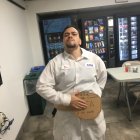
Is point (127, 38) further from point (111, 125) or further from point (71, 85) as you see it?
point (71, 85)

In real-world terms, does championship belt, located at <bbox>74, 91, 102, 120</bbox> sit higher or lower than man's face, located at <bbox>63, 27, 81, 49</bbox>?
lower

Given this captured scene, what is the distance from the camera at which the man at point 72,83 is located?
5.41 ft

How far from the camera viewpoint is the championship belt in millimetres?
1634

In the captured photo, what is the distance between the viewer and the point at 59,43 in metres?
5.07

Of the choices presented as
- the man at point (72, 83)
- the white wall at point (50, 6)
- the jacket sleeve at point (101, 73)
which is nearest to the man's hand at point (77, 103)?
the man at point (72, 83)

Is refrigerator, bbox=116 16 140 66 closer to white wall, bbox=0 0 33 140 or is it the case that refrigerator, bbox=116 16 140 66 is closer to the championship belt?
white wall, bbox=0 0 33 140

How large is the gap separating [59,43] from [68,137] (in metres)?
3.58

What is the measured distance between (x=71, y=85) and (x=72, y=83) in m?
0.02

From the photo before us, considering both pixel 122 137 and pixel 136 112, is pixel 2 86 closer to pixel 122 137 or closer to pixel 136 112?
pixel 122 137

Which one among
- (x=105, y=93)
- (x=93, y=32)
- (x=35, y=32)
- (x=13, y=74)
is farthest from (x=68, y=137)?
(x=93, y=32)

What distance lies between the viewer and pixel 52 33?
501 centimetres

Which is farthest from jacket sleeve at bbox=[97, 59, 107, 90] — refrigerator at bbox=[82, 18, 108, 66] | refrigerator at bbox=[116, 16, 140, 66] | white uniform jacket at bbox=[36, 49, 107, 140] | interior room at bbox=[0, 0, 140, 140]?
refrigerator at bbox=[116, 16, 140, 66]

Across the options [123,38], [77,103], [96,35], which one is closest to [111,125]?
[77,103]

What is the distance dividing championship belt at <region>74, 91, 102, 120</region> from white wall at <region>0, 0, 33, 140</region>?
3.72 feet
